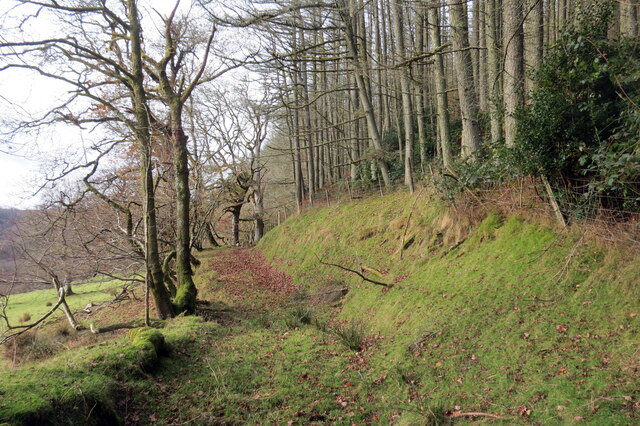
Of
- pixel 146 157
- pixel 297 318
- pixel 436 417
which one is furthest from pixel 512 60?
pixel 146 157

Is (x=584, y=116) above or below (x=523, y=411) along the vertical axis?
above

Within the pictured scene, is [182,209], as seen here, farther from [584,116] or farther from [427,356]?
[584,116]

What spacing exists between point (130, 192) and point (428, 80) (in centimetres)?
1712

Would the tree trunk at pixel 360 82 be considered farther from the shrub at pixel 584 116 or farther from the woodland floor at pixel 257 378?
the woodland floor at pixel 257 378

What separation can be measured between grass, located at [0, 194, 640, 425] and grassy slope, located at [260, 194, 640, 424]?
20 mm

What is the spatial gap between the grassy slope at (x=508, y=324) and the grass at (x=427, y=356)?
20 millimetres

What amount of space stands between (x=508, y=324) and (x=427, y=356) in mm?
1294

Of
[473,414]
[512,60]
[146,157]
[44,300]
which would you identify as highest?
[512,60]

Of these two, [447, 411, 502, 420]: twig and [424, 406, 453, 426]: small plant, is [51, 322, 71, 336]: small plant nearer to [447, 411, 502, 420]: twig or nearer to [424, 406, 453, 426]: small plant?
[424, 406, 453, 426]: small plant

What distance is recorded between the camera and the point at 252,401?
15.8 feet

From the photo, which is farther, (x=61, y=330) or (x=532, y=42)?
(x=61, y=330)

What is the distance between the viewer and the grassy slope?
3.93 m

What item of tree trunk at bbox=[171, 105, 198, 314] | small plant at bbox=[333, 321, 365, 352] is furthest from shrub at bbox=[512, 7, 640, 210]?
tree trunk at bbox=[171, 105, 198, 314]

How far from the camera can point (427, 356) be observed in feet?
18.1
